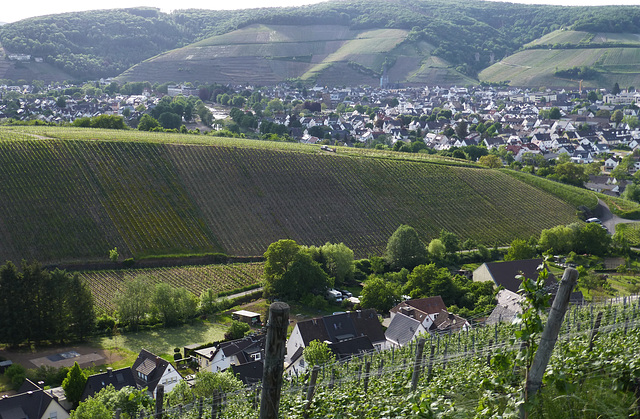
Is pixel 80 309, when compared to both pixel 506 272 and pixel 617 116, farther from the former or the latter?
pixel 617 116

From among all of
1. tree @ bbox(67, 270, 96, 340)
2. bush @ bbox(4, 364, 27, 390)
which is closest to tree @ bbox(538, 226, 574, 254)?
tree @ bbox(67, 270, 96, 340)

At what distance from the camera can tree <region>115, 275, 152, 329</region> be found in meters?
37.7

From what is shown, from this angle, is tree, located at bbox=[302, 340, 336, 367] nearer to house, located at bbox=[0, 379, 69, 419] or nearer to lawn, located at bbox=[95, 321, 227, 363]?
lawn, located at bbox=[95, 321, 227, 363]

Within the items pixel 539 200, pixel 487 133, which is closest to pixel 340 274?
pixel 539 200

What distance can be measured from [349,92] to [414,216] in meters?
120

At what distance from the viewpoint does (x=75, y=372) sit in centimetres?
2600

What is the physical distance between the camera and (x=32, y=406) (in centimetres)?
2419

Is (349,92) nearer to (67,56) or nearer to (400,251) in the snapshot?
(67,56)

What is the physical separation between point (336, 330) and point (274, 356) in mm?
27140

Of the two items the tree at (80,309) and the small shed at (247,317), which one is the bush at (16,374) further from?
the small shed at (247,317)

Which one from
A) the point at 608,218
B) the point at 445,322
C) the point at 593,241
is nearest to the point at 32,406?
the point at 445,322

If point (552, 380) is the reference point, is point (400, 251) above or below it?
below

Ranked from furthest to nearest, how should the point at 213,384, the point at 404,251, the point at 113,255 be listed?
1. the point at 404,251
2. the point at 113,255
3. the point at 213,384

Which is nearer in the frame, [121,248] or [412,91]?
[121,248]
